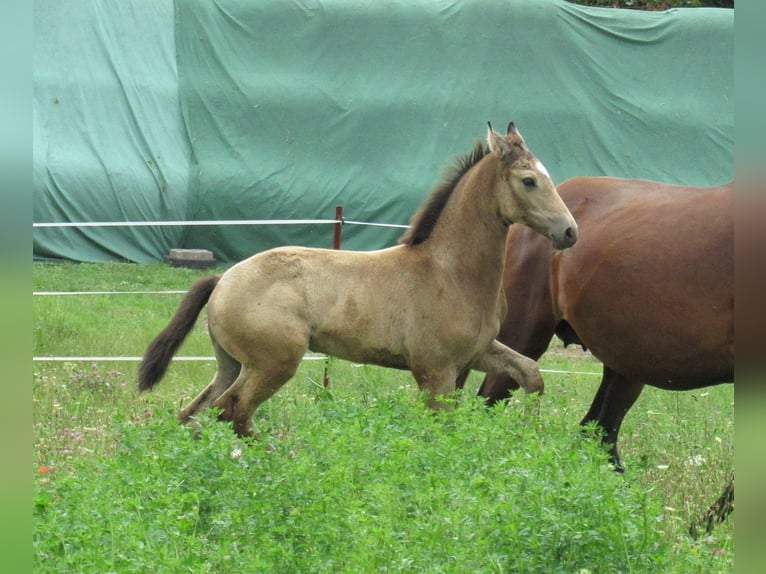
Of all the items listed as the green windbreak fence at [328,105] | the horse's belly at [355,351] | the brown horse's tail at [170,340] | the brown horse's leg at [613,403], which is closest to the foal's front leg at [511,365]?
the horse's belly at [355,351]

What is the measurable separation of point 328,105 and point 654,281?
10.9 m

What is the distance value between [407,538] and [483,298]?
3.05 meters

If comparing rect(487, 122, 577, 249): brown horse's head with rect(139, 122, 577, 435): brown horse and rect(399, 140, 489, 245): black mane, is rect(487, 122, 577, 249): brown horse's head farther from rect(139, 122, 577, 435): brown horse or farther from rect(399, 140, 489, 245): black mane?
rect(399, 140, 489, 245): black mane

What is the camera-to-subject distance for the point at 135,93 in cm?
1623

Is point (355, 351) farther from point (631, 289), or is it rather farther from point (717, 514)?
point (717, 514)

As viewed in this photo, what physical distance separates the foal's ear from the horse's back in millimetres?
742

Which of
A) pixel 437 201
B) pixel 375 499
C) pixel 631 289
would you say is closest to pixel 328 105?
pixel 437 201

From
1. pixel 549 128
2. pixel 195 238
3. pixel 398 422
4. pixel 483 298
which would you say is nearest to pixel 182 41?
pixel 195 238

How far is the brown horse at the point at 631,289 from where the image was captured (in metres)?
6.18

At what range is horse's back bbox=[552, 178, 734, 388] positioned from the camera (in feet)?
20.2

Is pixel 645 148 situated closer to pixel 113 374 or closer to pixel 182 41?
pixel 182 41

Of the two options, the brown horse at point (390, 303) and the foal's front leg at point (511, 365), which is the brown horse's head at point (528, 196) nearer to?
the brown horse at point (390, 303)

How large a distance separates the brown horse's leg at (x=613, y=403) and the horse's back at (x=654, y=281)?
500 mm
